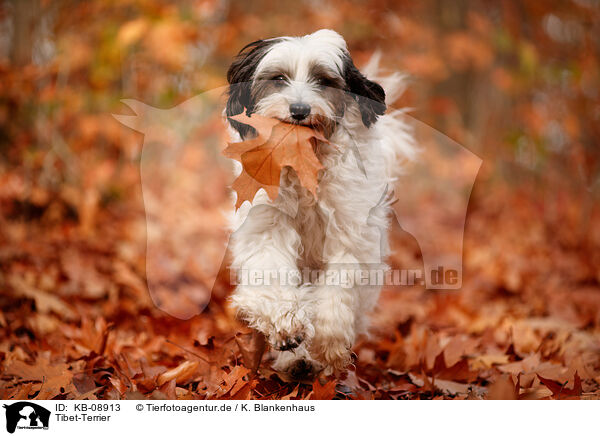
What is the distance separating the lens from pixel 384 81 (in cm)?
336

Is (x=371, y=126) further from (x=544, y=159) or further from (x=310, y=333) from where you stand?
(x=544, y=159)

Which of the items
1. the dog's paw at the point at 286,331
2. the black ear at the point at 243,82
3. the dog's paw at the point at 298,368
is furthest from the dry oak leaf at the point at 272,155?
the dog's paw at the point at 298,368

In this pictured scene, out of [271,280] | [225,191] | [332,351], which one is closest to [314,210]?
[271,280]

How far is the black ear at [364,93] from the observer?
247 centimetres

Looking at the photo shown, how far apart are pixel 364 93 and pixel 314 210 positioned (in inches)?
21.9

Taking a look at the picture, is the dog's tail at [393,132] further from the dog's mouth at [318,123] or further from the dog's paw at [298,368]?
the dog's paw at [298,368]

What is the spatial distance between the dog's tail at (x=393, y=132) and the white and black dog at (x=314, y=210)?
0.32 metres

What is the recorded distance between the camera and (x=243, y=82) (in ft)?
8.21

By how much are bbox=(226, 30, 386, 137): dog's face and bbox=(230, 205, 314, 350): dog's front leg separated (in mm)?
425

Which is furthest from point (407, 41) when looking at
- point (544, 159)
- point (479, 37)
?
point (544, 159)

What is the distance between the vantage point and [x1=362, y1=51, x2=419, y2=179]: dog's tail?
117 inches

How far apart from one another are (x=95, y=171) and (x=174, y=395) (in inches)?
179
